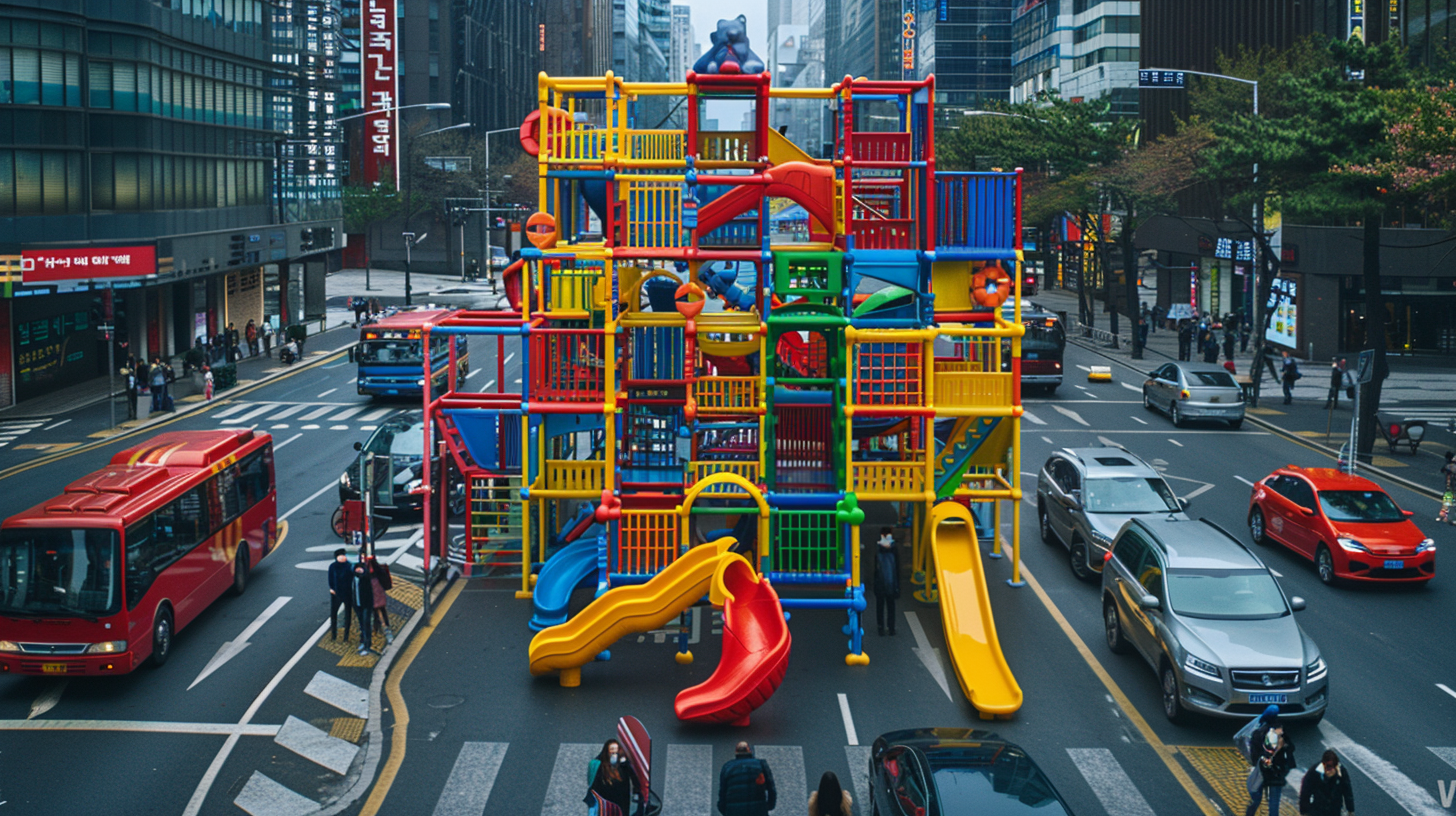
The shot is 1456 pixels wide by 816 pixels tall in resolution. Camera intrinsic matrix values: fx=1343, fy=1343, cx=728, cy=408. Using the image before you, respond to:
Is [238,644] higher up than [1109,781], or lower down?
higher up

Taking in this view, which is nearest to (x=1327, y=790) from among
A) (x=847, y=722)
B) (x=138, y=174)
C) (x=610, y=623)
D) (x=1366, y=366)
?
(x=847, y=722)

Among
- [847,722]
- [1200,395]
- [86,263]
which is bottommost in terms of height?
[847,722]

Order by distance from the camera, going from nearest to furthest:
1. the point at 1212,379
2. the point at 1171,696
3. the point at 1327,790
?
1. the point at 1327,790
2. the point at 1171,696
3. the point at 1212,379

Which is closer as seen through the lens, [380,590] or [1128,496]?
→ [380,590]

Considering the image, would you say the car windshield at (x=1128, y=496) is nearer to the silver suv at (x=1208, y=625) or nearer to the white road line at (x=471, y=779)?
the silver suv at (x=1208, y=625)

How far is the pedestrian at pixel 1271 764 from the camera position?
45.5 feet

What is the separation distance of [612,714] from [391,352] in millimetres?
29764

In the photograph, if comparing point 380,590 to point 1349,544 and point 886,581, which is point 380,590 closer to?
point 886,581

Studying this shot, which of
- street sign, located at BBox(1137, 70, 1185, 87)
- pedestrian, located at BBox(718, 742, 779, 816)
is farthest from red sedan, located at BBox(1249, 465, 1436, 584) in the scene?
street sign, located at BBox(1137, 70, 1185, 87)

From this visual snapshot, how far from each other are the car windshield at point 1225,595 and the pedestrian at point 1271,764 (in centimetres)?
365

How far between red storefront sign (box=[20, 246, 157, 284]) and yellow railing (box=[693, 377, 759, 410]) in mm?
27683

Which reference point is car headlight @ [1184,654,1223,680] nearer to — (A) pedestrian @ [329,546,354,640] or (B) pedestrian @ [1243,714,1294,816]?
(B) pedestrian @ [1243,714,1294,816]

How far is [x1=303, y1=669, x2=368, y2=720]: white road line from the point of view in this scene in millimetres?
17891

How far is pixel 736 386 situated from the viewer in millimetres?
23062
